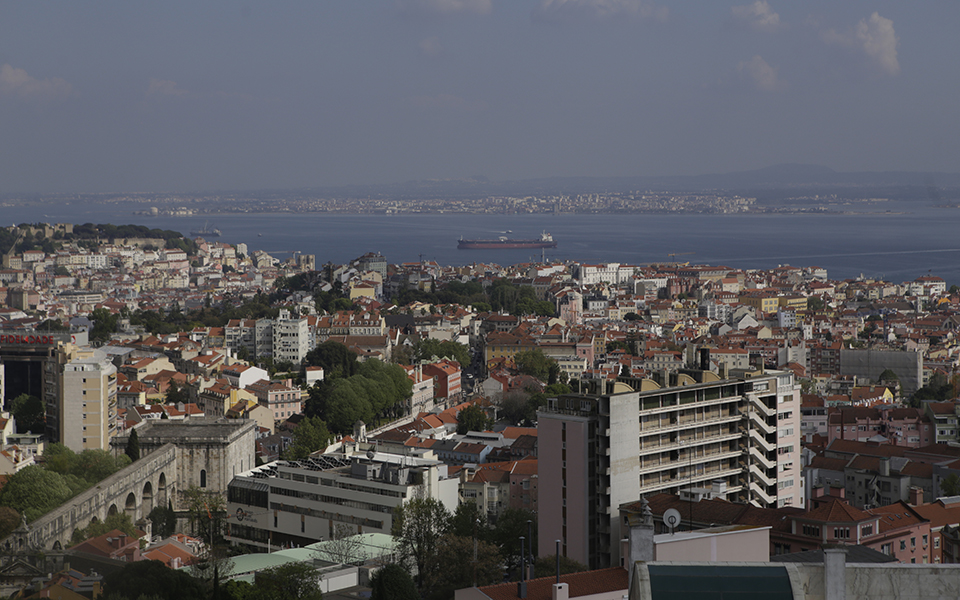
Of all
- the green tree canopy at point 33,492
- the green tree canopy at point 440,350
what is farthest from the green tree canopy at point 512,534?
the green tree canopy at point 440,350

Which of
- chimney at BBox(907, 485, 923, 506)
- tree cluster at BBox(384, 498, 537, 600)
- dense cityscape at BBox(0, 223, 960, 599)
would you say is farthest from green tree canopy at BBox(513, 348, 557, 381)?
tree cluster at BBox(384, 498, 537, 600)

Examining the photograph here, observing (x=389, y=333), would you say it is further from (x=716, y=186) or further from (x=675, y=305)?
(x=716, y=186)

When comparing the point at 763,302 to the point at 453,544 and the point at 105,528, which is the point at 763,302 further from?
the point at 453,544

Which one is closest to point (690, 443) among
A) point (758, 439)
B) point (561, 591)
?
point (758, 439)

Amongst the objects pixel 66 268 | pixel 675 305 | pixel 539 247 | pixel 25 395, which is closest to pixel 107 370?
pixel 25 395

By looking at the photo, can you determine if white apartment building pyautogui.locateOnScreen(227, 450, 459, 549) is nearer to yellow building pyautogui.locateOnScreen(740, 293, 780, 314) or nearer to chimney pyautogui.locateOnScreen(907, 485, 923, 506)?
chimney pyautogui.locateOnScreen(907, 485, 923, 506)
